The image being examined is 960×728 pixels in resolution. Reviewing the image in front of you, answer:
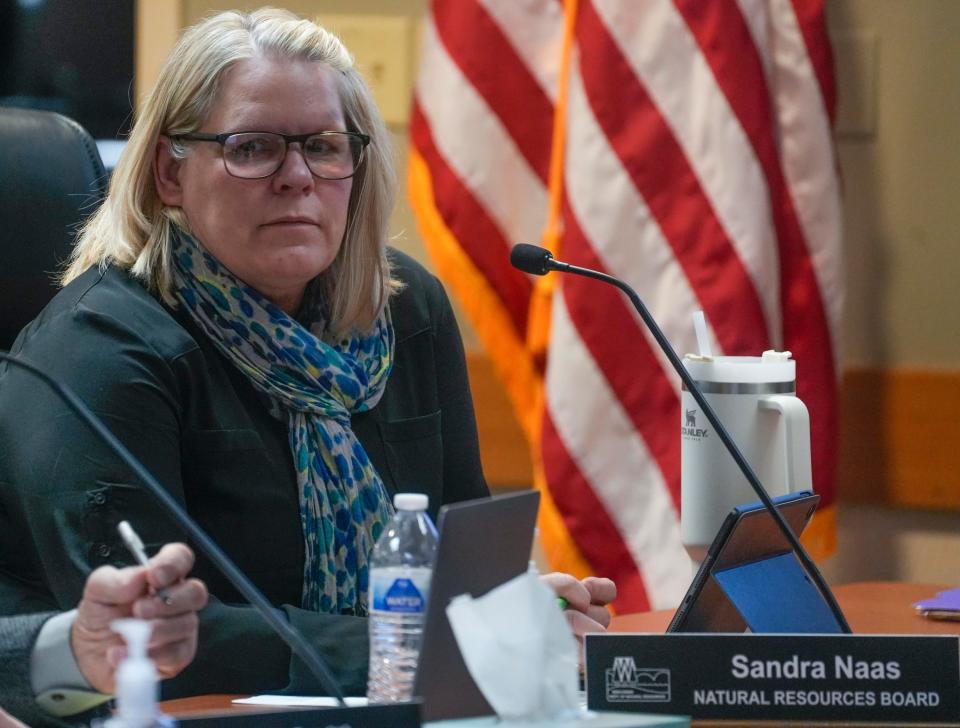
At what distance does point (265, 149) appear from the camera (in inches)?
64.4

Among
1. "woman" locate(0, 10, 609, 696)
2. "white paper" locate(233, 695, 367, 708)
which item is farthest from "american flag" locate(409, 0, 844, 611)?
"white paper" locate(233, 695, 367, 708)

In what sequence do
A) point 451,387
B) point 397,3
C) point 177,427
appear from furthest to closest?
point 397,3
point 451,387
point 177,427

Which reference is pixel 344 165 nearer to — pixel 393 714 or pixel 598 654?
pixel 598 654

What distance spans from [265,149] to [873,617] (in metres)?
0.87

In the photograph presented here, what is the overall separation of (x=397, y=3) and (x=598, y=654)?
1918mm

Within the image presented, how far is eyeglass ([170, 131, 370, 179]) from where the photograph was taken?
5.34 feet

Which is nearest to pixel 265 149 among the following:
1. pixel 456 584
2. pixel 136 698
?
pixel 456 584

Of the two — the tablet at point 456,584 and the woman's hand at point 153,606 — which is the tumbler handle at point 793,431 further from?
the woman's hand at point 153,606

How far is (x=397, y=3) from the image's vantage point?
268cm

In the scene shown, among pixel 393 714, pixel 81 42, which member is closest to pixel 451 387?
pixel 393 714

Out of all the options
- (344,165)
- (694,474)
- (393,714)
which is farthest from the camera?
(344,165)

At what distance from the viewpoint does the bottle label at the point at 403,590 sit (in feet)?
3.38

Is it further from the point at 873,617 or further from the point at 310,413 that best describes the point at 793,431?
the point at 310,413

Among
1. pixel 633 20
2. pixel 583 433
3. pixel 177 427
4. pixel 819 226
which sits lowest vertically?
pixel 583 433
